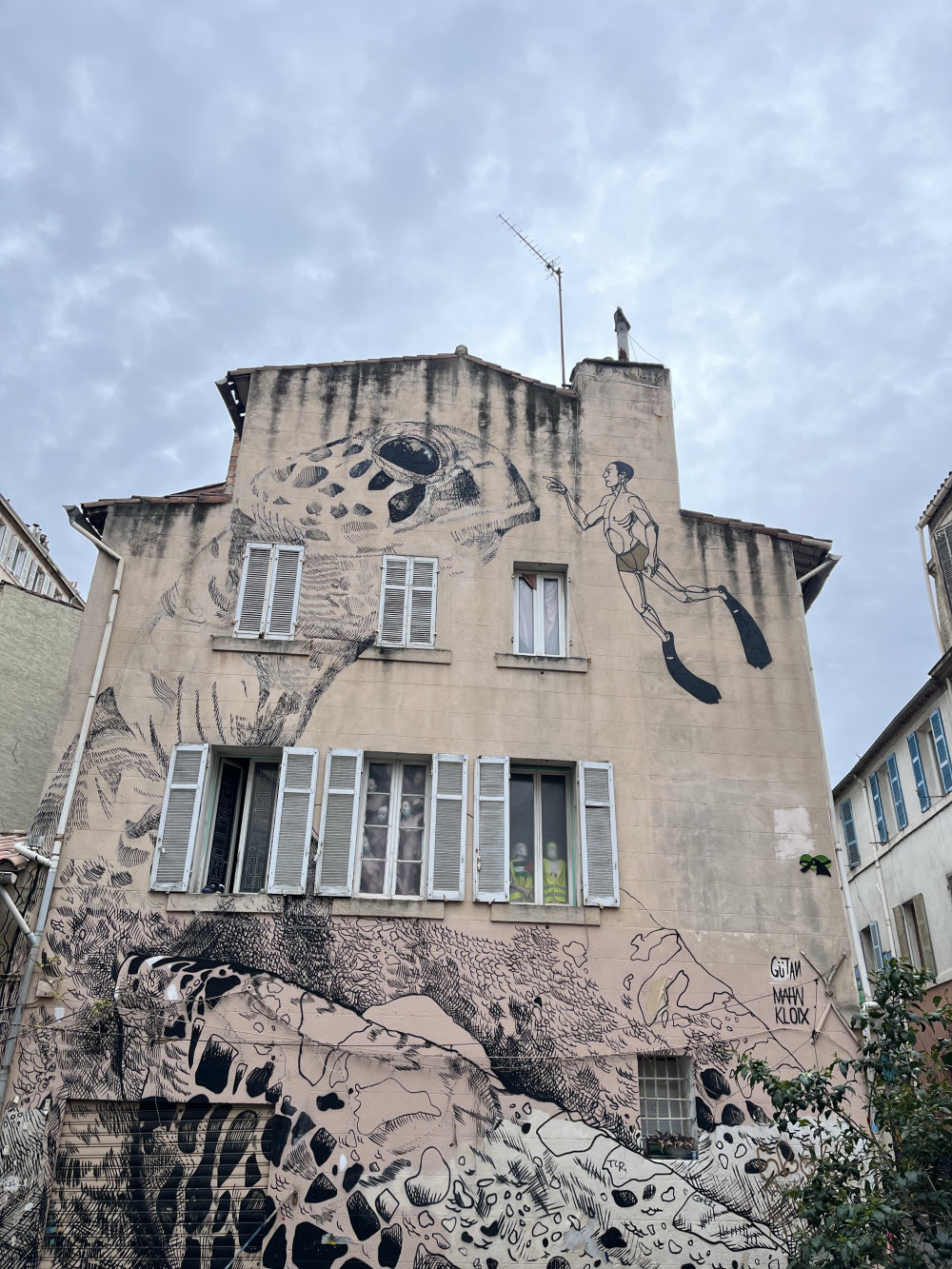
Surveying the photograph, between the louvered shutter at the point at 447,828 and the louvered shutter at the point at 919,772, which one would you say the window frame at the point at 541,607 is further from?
the louvered shutter at the point at 919,772

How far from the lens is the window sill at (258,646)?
1151cm

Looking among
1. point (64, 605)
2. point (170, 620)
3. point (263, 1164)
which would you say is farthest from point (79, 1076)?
point (64, 605)

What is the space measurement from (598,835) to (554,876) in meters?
0.64

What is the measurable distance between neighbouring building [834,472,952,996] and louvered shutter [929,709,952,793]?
0.02 meters

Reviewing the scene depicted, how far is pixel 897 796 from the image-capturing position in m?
20.7

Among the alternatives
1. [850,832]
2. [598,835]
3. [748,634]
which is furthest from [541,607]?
[850,832]

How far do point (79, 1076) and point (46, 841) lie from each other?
2.30 m

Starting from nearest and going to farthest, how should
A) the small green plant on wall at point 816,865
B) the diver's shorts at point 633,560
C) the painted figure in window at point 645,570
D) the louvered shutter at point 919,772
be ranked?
the small green plant on wall at point 816,865
the painted figure in window at point 645,570
the diver's shorts at point 633,560
the louvered shutter at point 919,772

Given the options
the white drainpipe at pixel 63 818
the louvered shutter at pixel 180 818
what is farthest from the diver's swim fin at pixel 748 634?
the white drainpipe at pixel 63 818

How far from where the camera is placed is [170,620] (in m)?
11.6

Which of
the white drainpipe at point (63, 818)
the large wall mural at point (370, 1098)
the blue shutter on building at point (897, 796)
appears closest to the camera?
the large wall mural at point (370, 1098)

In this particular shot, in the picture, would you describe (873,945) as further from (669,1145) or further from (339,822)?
(339,822)

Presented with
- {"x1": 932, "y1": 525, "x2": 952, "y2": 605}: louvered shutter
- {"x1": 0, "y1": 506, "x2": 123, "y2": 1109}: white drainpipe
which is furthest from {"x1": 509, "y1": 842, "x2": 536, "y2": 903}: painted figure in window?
{"x1": 932, "y1": 525, "x2": 952, "y2": 605}: louvered shutter

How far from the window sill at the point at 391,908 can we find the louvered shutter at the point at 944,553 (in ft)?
49.4
